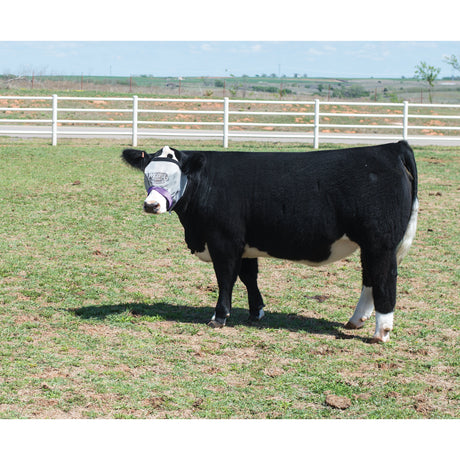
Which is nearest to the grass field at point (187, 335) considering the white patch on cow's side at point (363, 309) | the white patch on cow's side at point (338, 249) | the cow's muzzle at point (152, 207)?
the white patch on cow's side at point (363, 309)

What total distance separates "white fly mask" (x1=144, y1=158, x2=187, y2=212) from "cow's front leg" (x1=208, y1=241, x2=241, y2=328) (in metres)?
0.58

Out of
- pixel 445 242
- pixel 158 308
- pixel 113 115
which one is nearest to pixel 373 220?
pixel 158 308

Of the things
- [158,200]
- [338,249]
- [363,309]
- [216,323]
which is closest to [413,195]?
[338,249]

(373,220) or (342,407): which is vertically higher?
(373,220)

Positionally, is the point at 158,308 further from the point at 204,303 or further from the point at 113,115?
the point at 113,115

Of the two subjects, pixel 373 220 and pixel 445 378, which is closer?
pixel 445 378

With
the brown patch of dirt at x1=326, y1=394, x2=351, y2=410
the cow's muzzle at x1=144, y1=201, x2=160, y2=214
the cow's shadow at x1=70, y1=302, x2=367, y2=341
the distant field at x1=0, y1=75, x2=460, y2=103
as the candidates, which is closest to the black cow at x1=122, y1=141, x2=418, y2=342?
the cow's muzzle at x1=144, y1=201, x2=160, y2=214

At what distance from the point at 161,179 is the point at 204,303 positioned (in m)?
1.69

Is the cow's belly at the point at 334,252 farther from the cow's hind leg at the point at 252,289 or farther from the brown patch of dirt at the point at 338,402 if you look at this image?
the brown patch of dirt at the point at 338,402

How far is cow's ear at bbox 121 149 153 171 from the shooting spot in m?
6.49

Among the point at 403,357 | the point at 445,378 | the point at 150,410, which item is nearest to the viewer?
the point at 150,410

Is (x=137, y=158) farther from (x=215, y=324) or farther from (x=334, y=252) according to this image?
(x=334, y=252)

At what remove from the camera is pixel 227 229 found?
20.8 feet

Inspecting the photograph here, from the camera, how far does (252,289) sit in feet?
22.0
